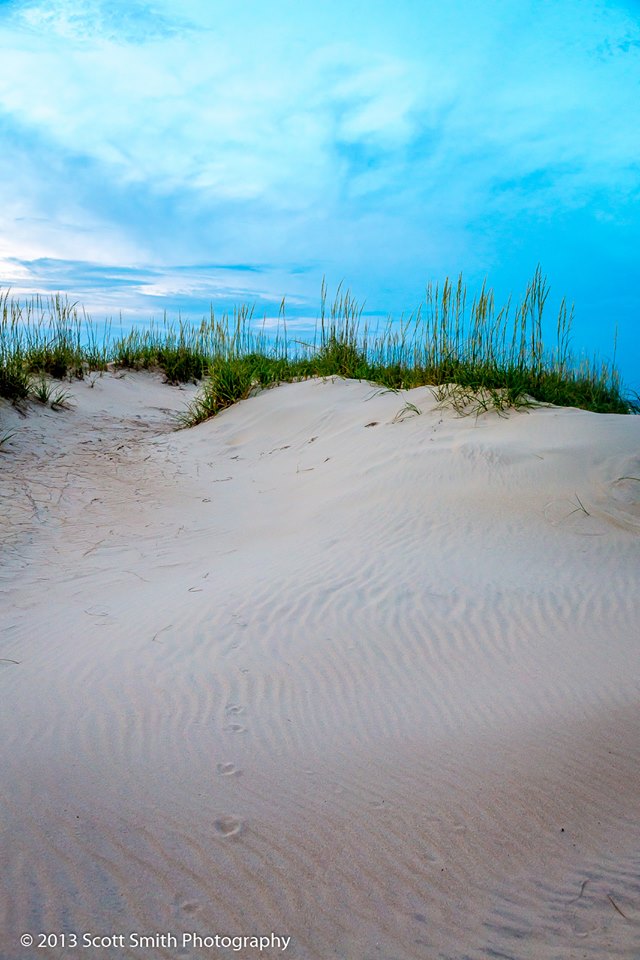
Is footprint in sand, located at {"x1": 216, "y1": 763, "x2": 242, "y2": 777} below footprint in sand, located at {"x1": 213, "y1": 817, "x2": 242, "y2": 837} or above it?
above

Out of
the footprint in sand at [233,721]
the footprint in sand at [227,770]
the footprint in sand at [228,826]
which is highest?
the footprint in sand at [233,721]

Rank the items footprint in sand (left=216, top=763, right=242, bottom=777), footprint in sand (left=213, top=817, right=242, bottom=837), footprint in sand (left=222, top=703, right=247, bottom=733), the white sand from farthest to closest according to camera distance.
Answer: footprint in sand (left=222, top=703, right=247, bottom=733), footprint in sand (left=216, top=763, right=242, bottom=777), footprint in sand (left=213, top=817, right=242, bottom=837), the white sand

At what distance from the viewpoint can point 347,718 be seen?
1969 mm

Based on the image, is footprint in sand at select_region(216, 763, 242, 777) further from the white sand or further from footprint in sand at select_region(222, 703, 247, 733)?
footprint in sand at select_region(222, 703, 247, 733)

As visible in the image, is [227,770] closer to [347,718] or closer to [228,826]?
[228,826]

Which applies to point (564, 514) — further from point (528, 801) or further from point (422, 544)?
point (528, 801)

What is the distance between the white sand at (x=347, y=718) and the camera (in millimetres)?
1354

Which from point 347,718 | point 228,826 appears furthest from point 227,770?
point 347,718

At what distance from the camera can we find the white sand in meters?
1.35

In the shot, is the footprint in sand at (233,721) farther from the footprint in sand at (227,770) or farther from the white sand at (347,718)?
the footprint in sand at (227,770)

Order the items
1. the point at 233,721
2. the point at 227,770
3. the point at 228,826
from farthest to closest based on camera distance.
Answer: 1. the point at 233,721
2. the point at 227,770
3. the point at 228,826

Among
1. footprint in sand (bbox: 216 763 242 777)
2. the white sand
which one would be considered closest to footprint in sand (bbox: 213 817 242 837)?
the white sand

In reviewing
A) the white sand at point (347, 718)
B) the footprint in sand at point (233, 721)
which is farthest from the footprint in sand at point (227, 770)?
the footprint in sand at point (233, 721)

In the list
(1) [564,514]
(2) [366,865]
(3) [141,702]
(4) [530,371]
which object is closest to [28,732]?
(3) [141,702]
